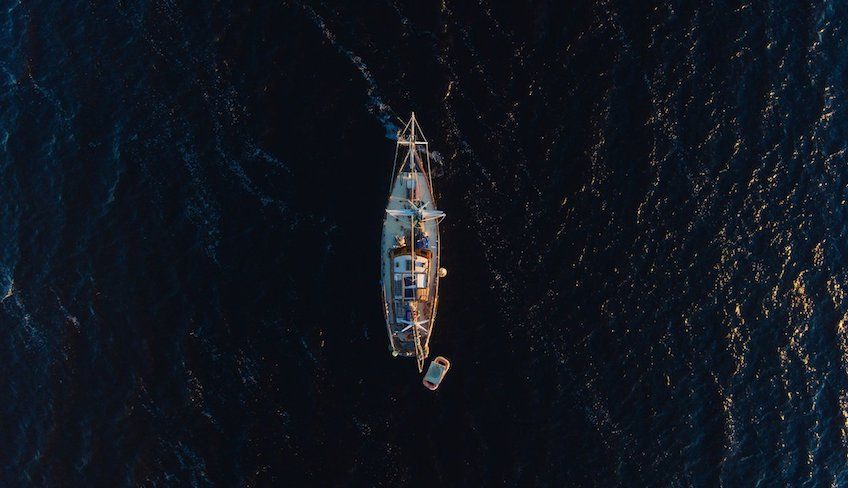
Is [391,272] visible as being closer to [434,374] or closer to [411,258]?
[411,258]

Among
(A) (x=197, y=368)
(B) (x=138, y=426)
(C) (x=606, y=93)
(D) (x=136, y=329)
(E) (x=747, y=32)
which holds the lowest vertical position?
(B) (x=138, y=426)

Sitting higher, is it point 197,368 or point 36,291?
point 36,291

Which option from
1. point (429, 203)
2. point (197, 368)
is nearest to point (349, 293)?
point (429, 203)

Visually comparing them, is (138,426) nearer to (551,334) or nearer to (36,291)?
(36,291)

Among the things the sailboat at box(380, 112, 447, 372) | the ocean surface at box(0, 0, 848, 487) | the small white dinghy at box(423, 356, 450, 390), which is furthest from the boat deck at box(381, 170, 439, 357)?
the ocean surface at box(0, 0, 848, 487)

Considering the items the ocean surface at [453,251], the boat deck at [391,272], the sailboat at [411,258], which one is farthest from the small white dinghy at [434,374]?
the boat deck at [391,272]

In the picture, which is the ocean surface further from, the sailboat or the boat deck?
the sailboat

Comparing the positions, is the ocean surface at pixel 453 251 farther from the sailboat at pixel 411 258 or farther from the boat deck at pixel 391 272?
the sailboat at pixel 411 258
